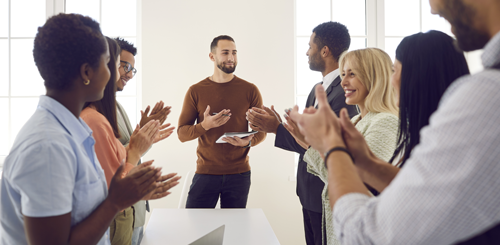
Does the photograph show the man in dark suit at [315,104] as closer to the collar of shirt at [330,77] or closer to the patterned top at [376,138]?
the collar of shirt at [330,77]

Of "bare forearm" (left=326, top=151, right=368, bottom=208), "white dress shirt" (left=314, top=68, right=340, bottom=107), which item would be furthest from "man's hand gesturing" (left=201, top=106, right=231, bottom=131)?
"bare forearm" (left=326, top=151, right=368, bottom=208)

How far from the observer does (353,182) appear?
2.32 ft

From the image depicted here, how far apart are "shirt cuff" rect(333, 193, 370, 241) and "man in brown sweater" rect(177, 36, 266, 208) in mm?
1971

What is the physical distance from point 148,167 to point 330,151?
0.58 metres

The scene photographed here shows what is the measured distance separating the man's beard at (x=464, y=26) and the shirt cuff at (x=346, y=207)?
38cm

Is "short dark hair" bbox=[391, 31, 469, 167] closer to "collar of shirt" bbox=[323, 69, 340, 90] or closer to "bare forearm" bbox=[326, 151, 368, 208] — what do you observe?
"bare forearm" bbox=[326, 151, 368, 208]

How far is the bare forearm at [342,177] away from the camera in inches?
27.7

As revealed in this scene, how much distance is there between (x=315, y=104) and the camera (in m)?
2.40

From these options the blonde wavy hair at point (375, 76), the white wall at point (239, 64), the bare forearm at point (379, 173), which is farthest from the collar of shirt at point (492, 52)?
the white wall at point (239, 64)

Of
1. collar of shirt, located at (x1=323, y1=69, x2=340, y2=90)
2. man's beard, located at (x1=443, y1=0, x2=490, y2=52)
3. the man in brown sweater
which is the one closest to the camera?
man's beard, located at (x1=443, y1=0, x2=490, y2=52)

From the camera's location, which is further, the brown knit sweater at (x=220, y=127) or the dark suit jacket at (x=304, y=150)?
the brown knit sweater at (x=220, y=127)

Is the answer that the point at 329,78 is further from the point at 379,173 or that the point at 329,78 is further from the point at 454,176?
the point at 454,176

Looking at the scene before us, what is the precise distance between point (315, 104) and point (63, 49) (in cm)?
182

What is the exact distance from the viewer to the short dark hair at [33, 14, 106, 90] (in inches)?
34.9
